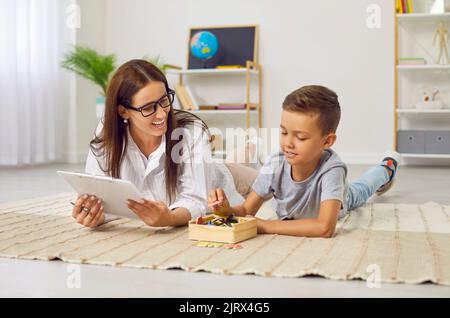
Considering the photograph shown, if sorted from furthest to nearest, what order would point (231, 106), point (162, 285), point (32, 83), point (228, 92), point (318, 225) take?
point (228, 92) < point (231, 106) < point (32, 83) < point (318, 225) < point (162, 285)

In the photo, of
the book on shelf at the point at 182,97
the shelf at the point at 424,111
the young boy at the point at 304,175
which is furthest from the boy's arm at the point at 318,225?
the book on shelf at the point at 182,97

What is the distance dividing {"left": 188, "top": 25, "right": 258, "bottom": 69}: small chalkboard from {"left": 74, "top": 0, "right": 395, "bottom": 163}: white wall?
0.07 metres

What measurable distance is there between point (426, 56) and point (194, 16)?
1919 mm

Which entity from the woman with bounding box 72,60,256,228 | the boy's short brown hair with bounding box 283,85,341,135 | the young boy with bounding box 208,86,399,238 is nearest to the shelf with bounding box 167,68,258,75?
the woman with bounding box 72,60,256,228

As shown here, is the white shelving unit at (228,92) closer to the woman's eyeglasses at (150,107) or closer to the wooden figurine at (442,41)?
the wooden figurine at (442,41)

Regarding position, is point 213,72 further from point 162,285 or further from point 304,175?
point 162,285

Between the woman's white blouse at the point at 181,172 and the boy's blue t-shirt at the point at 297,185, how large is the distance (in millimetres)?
174

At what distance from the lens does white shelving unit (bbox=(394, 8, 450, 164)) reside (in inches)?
181

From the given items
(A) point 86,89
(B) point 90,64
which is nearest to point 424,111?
(B) point 90,64

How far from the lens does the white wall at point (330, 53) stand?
477 centimetres

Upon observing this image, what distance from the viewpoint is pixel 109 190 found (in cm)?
168

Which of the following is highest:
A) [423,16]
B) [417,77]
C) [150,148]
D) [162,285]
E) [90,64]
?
[423,16]

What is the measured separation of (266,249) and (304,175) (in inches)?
13.1
